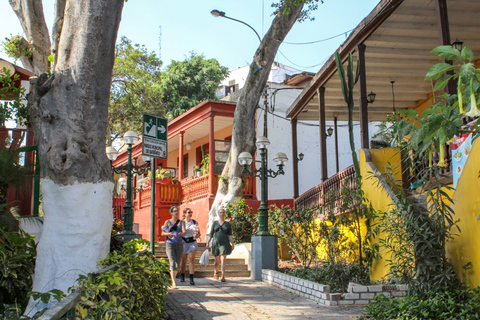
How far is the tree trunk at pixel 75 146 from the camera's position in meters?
5.80

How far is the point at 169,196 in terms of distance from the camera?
2184 cm

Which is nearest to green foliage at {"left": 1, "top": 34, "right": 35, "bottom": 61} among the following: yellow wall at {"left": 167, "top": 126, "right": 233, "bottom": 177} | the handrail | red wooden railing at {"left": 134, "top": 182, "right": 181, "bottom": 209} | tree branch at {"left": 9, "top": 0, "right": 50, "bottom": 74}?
tree branch at {"left": 9, "top": 0, "right": 50, "bottom": 74}

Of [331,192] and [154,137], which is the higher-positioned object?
[154,137]

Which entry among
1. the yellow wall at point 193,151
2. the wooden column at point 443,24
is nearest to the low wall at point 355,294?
the wooden column at point 443,24

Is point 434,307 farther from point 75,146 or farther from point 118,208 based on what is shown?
point 118,208

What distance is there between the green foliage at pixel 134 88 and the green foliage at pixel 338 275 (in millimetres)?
14401

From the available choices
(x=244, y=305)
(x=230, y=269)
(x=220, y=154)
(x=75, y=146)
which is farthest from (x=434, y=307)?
(x=220, y=154)

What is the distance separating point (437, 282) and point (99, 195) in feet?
14.8

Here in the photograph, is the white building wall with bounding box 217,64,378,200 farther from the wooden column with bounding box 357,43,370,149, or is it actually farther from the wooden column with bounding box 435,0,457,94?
the wooden column with bounding box 435,0,457,94

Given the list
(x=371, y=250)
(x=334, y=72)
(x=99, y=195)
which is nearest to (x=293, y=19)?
(x=334, y=72)

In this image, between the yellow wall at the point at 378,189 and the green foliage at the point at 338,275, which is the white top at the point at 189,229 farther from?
the yellow wall at the point at 378,189

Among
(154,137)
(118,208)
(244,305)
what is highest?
(154,137)

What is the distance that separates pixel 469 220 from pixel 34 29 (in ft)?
33.7

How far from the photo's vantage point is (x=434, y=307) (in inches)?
237
